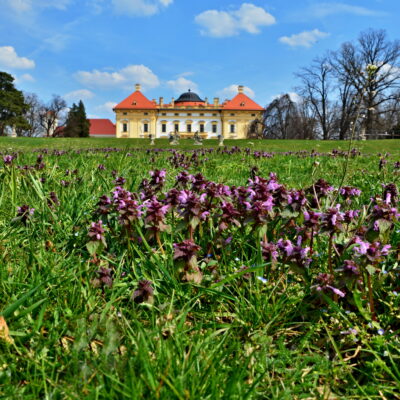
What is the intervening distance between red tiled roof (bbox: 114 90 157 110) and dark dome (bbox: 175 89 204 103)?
9060 millimetres

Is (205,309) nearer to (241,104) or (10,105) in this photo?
(10,105)

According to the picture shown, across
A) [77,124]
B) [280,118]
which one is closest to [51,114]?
[77,124]

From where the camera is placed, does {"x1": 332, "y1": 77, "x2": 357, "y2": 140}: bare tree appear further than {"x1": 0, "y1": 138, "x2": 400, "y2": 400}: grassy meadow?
Yes

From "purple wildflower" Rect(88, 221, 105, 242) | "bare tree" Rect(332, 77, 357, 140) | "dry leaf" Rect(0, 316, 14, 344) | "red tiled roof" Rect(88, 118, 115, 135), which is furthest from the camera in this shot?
"red tiled roof" Rect(88, 118, 115, 135)

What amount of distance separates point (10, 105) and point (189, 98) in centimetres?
4849

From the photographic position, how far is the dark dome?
96.9 m

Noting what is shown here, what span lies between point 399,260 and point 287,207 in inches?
25.8

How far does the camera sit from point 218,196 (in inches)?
82.7

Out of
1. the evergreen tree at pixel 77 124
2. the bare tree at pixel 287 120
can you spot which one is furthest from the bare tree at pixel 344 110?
the evergreen tree at pixel 77 124

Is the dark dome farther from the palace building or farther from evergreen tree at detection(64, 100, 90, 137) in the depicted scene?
evergreen tree at detection(64, 100, 90, 137)

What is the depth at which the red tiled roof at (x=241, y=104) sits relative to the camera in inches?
3603

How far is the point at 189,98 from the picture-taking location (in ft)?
319

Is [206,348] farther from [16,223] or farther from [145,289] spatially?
[16,223]

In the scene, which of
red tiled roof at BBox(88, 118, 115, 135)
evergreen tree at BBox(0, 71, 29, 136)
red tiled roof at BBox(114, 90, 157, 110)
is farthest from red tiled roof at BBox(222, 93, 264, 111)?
evergreen tree at BBox(0, 71, 29, 136)
